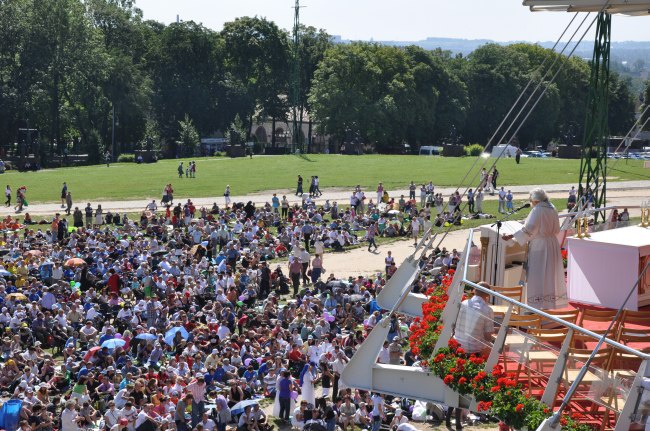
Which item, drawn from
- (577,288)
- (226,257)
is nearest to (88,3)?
(226,257)

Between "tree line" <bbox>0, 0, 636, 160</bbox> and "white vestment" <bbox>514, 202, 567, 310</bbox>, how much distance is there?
70275 millimetres

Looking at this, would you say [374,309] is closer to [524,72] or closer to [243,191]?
[243,191]

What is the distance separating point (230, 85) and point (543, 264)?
285 feet

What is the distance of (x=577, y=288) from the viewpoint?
39.8 ft

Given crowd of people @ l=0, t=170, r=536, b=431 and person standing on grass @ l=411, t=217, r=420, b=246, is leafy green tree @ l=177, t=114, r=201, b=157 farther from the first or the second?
person standing on grass @ l=411, t=217, r=420, b=246

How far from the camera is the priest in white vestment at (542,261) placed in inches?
460

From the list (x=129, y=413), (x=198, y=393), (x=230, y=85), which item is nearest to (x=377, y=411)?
(x=198, y=393)

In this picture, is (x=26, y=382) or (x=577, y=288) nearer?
(x=577, y=288)

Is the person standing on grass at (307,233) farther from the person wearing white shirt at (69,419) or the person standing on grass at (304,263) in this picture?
the person wearing white shirt at (69,419)

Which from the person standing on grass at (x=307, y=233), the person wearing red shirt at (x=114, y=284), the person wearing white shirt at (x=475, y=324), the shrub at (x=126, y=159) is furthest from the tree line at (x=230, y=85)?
the person wearing white shirt at (x=475, y=324)

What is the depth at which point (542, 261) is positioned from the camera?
11.7 meters

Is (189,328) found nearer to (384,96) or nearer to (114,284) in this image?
(114,284)

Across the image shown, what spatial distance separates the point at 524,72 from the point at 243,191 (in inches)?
2013

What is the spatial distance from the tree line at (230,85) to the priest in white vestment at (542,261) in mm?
70262
